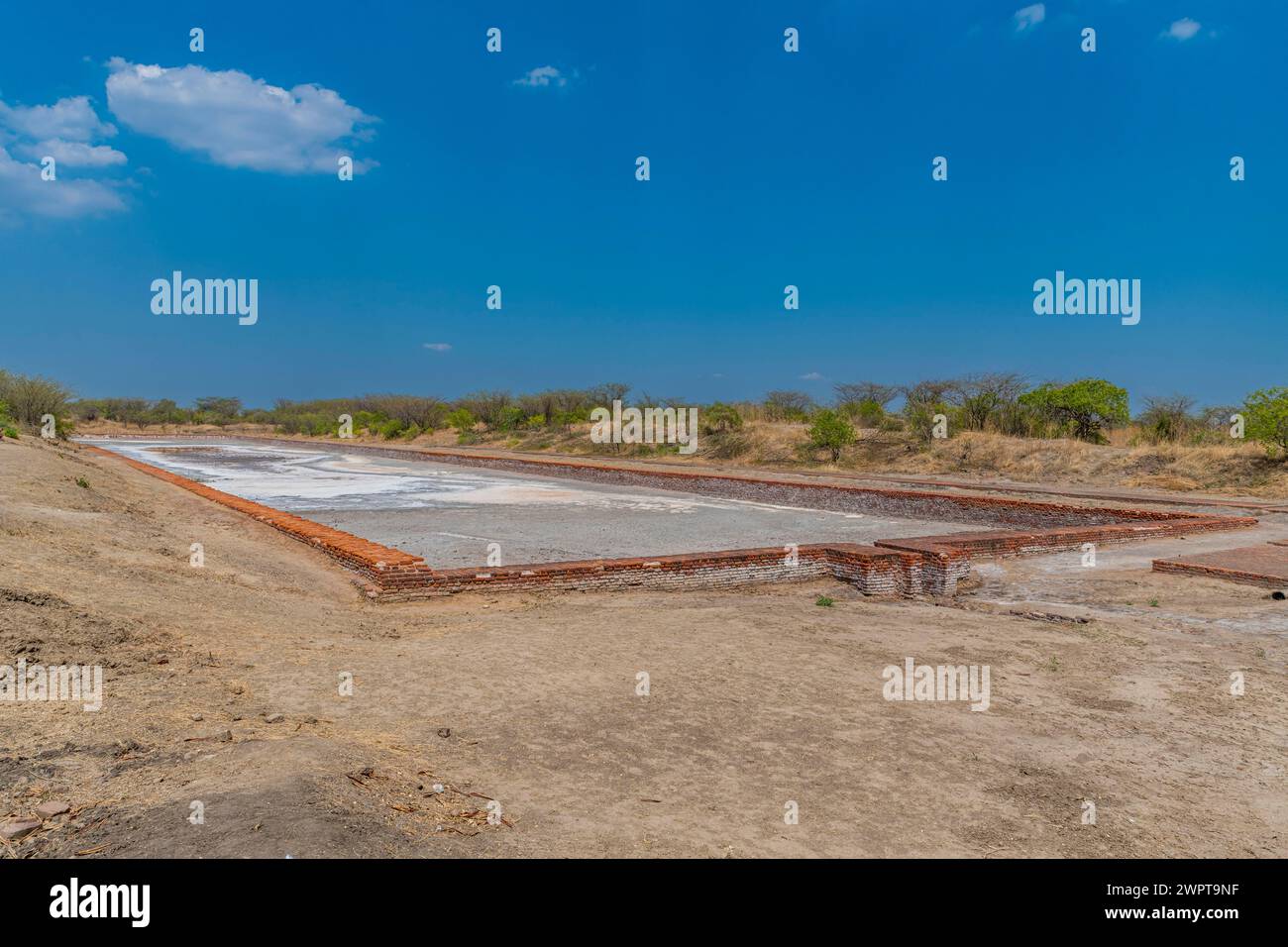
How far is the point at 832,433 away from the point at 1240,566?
18865 mm

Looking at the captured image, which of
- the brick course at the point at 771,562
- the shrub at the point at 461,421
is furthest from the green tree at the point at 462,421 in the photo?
the brick course at the point at 771,562

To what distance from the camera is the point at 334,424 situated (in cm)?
5638

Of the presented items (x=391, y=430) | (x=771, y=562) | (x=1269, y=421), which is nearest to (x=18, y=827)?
(x=771, y=562)

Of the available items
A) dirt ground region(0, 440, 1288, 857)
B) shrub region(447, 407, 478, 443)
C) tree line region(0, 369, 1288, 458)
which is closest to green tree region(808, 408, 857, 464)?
tree line region(0, 369, 1288, 458)

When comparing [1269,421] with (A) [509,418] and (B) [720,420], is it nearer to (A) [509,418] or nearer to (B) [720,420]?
(B) [720,420]

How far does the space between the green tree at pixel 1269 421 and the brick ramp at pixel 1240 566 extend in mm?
11463

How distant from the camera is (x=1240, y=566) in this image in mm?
7938

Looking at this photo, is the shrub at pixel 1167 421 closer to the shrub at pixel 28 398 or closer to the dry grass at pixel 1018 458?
the dry grass at pixel 1018 458

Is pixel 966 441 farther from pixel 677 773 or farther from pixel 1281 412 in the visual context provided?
pixel 677 773

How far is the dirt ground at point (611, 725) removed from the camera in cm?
269

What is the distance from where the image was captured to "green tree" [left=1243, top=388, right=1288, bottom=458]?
17797mm

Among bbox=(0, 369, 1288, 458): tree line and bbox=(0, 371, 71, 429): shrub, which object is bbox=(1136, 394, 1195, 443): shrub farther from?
bbox=(0, 371, 71, 429): shrub
